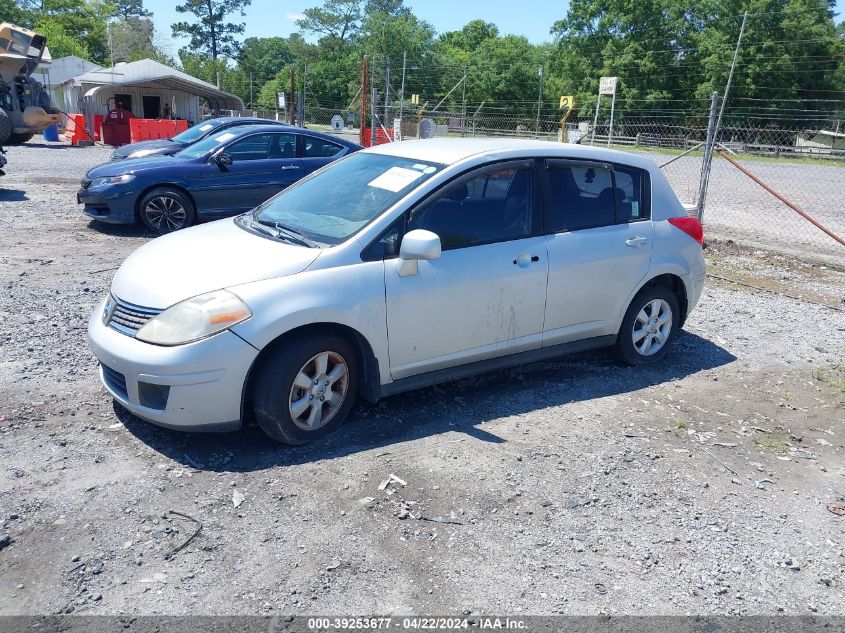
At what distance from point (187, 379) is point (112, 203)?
22.5 ft

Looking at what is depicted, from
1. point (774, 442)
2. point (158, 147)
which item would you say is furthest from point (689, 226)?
point (158, 147)

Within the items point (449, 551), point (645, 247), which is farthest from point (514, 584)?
point (645, 247)

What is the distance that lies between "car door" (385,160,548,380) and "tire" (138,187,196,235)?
251 inches

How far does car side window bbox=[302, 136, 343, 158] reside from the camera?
11.0 metres

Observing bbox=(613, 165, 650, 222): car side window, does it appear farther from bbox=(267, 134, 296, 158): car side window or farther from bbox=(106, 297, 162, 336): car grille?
bbox=(267, 134, 296, 158): car side window

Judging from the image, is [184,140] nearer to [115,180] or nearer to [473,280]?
[115,180]

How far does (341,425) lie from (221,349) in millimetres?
1002

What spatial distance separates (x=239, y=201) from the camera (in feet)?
34.2

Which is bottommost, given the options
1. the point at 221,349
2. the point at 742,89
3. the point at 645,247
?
the point at 221,349

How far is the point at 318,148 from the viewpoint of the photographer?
36.5 feet

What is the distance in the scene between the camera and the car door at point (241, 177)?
1016cm

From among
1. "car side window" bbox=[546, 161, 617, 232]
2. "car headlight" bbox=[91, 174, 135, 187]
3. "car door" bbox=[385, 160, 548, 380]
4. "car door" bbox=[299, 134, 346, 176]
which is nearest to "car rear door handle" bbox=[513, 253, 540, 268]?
"car door" bbox=[385, 160, 548, 380]

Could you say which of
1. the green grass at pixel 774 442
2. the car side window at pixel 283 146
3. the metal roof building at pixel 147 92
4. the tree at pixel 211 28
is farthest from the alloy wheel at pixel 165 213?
the tree at pixel 211 28

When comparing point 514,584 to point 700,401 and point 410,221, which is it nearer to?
point 410,221
